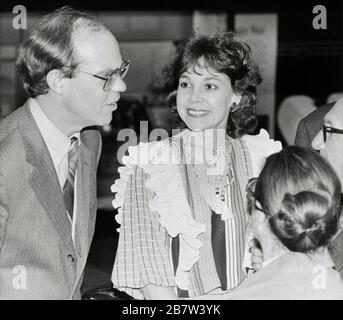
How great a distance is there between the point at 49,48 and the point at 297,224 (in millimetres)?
1137

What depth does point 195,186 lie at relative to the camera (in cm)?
251

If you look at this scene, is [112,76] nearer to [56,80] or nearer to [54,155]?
[56,80]

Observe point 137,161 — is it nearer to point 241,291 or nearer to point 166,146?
point 166,146

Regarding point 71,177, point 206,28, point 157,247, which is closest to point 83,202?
point 71,177

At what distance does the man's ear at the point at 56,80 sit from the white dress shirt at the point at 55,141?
10 cm

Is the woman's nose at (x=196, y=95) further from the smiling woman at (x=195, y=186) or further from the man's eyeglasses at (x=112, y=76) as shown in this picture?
the man's eyeglasses at (x=112, y=76)

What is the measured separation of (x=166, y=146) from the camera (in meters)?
2.53

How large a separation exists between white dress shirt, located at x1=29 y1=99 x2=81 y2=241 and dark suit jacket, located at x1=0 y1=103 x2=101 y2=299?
0.18ft

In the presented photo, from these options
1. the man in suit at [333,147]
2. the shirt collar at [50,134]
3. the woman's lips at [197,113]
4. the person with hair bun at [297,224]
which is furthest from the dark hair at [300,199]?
the shirt collar at [50,134]

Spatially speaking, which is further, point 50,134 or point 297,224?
point 50,134

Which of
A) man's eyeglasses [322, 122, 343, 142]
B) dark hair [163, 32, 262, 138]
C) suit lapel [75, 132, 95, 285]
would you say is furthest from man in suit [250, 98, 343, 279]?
suit lapel [75, 132, 95, 285]

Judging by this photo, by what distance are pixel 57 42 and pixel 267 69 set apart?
5364mm

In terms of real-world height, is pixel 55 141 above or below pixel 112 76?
below

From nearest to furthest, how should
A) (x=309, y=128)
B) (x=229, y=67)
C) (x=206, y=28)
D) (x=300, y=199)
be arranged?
(x=300, y=199), (x=229, y=67), (x=309, y=128), (x=206, y=28)
